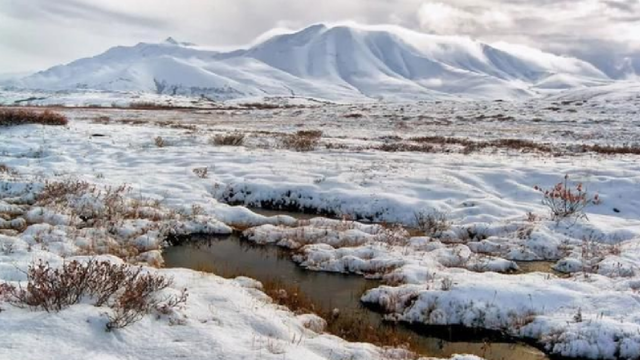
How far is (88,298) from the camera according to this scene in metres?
7.34

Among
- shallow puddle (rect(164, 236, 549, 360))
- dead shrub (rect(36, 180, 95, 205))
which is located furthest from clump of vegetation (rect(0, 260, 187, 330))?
dead shrub (rect(36, 180, 95, 205))

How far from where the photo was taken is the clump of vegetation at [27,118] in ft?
98.3

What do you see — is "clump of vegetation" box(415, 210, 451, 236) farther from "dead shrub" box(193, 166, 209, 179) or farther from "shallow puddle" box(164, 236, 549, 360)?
"dead shrub" box(193, 166, 209, 179)

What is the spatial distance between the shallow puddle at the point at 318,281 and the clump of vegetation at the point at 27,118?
22.6 m

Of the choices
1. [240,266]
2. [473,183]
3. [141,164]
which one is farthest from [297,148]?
[240,266]


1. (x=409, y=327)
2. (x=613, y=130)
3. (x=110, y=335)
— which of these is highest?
(x=613, y=130)

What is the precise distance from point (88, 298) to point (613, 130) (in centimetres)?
4621

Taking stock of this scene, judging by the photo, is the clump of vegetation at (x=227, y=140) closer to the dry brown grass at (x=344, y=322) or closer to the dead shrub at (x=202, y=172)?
the dead shrub at (x=202, y=172)

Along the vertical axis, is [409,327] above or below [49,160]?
below

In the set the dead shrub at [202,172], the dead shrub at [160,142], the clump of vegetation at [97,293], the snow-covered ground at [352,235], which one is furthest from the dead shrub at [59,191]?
the dead shrub at [160,142]

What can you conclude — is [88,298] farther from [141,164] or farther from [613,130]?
[613,130]

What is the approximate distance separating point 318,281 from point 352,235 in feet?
8.58

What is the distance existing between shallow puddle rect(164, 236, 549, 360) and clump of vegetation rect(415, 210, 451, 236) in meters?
3.70

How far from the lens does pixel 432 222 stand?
47.8 feet
